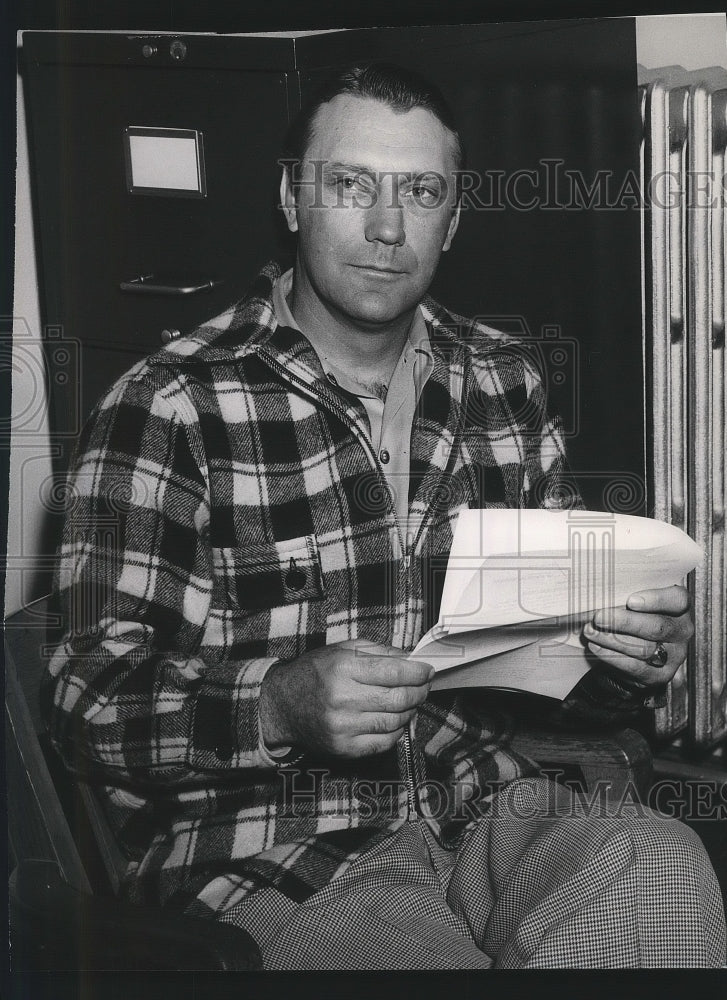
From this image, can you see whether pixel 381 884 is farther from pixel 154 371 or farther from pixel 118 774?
pixel 154 371

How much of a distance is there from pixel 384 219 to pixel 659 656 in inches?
23.0

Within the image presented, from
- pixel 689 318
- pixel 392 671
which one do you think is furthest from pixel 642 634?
pixel 689 318

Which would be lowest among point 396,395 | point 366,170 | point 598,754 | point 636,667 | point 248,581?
point 598,754

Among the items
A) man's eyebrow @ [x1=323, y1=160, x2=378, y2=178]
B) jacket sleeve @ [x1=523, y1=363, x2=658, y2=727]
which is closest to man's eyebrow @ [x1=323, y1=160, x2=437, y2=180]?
man's eyebrow @ [x1=323, y1=160, x2=378, y2=178]

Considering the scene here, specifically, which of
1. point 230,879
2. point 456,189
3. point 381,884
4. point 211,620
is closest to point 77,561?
point 211,620

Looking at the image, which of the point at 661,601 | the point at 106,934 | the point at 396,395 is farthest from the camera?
the point at 396,395

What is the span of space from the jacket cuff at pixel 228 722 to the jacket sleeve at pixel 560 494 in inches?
14.9

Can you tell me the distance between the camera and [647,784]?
3.76ft

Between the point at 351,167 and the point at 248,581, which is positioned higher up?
the point at 351,167

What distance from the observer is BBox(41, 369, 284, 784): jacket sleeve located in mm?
1047

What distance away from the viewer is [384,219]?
3.54 feet

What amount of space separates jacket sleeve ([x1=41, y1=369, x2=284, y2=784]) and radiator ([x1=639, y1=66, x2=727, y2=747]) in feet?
1.74

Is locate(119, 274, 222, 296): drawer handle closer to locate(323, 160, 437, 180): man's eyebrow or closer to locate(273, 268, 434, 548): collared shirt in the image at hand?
locate(273, 268, 434, 548): collared shirt

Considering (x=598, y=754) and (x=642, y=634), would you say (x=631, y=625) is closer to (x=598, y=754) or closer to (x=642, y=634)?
(x=642, y=634)
